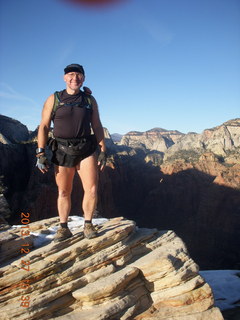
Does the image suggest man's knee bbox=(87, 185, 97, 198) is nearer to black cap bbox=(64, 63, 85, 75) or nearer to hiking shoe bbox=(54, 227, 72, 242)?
hiking shoe bbox=(54, 227, 72, 242)

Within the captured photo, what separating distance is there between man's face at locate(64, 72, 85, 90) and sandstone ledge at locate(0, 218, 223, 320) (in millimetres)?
2822

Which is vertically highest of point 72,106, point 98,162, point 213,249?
point 72,106

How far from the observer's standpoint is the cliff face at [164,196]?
25.4 m

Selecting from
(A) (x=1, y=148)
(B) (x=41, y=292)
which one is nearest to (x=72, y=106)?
(B) (x=41, y=292)

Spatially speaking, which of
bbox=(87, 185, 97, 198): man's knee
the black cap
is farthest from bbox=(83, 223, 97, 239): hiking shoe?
the black cap

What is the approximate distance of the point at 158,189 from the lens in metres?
41.2

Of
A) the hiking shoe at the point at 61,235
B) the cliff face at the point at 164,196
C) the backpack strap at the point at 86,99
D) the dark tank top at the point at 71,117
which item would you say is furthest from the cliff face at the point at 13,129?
the dark tank top at the point at 71,117

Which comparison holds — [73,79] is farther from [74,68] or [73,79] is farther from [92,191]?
[92,191]

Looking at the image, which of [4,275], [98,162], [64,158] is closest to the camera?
[4,275]

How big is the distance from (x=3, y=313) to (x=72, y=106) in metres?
3.37

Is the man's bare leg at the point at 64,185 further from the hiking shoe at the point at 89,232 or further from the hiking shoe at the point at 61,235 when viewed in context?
the hiking shoe at the point at 89,232

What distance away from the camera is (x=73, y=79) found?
4.42m

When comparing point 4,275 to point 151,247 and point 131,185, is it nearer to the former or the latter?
point 151,247

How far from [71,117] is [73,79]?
0.66 m
